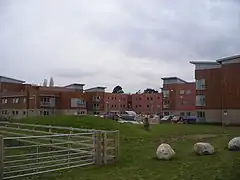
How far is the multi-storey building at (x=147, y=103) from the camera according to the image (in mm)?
127250

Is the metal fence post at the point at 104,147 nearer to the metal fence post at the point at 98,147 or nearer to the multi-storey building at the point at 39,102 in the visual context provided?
the metal fence post at the point at 98,147

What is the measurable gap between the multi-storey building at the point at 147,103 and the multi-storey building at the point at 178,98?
2031cm

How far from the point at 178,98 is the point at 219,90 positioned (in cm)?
3827

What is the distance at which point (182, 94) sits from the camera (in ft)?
341

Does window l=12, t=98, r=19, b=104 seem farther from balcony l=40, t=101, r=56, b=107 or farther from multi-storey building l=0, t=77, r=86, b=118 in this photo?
balcony l=40, t=101, r=56, b=107

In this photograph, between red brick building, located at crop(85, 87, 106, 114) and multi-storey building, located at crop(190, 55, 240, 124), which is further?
red brick building, located at crop(85, 87, 106, 114)

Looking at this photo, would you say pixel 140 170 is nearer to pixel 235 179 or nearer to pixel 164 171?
pixel 164 171

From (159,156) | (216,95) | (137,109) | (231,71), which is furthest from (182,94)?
(159,156)

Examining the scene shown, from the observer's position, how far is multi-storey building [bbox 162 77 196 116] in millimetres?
102500

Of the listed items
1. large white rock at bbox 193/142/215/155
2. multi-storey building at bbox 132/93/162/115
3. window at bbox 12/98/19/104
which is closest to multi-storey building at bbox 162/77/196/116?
multi-storey building at bbox 132/93/162/115

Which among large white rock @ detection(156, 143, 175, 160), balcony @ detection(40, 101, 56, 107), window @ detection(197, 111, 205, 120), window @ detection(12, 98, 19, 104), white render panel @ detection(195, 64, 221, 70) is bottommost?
large white rock @ detection(156, 143, 175, 160)

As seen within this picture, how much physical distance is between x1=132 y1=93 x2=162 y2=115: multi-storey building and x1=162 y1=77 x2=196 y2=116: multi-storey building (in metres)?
20.3

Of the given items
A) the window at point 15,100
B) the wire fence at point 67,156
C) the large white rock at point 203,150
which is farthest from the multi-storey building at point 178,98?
the wire fence at point 67,156

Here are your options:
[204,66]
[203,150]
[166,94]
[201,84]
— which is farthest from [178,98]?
[203,150]
